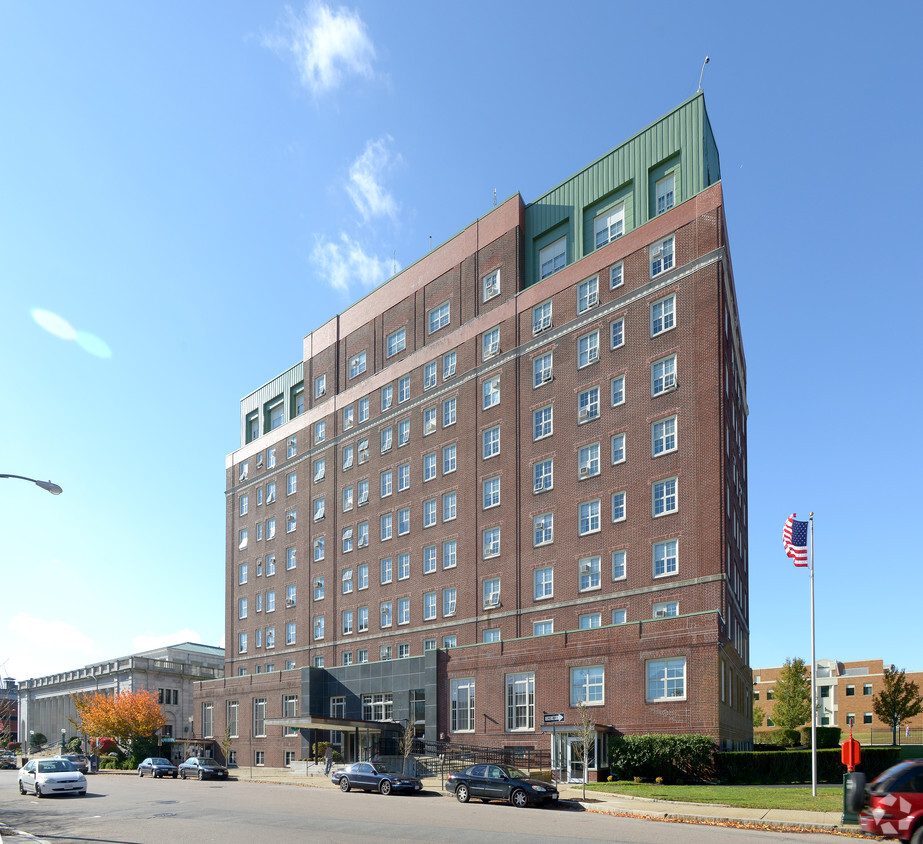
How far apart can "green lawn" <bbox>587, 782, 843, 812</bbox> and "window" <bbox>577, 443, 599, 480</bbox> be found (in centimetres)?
1701

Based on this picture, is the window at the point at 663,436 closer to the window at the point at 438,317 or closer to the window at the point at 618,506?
the window at the point at 618,506

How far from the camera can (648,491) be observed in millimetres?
47438

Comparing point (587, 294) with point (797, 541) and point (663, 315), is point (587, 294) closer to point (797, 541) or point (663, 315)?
point (663, 315)

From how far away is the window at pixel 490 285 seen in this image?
195 ft

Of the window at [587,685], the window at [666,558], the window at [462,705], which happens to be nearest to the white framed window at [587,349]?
the window at [666,558]

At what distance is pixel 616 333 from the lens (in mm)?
50875

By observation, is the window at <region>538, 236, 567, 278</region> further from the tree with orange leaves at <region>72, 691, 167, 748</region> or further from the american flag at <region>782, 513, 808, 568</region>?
the tree with orange leaves at <region>72, 691, 167, 748</region>

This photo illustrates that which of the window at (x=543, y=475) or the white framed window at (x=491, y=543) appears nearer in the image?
the window at (x=543, y=475)

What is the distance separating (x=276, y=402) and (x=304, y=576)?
A: 1788 cm

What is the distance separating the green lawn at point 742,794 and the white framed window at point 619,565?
11658 mm

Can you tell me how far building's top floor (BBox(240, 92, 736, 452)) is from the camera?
1966 inches

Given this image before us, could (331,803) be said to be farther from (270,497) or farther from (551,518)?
(270,497)

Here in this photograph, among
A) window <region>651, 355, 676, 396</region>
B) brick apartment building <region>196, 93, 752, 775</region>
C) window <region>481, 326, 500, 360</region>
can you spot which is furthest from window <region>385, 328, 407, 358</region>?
window <region>651, 355, 676, 396</region>

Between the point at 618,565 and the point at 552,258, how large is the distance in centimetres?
1963
